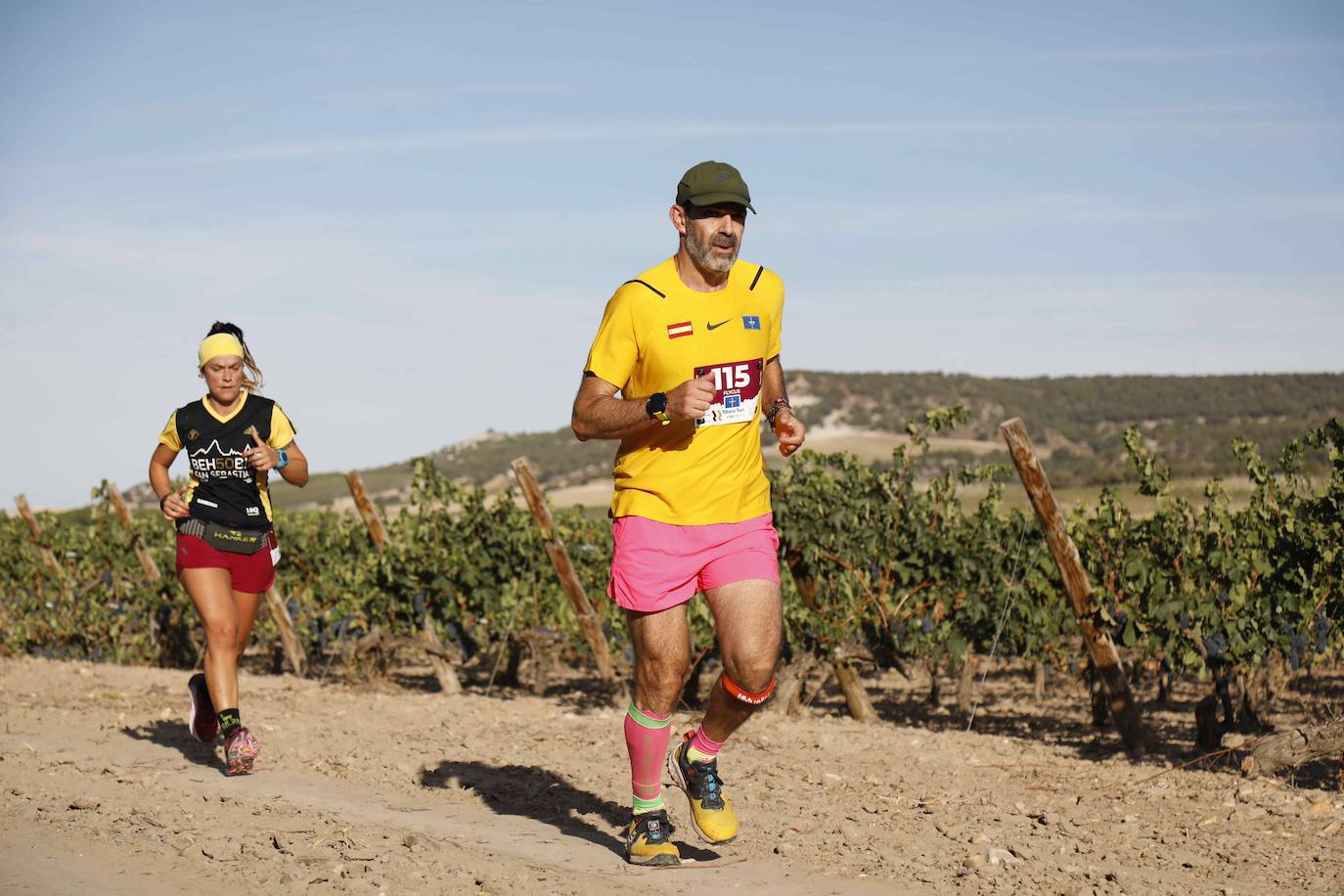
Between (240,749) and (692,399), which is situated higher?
(692,399)

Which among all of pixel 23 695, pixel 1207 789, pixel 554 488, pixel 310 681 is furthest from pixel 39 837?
pixel 554 488

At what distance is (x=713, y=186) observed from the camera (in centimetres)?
420

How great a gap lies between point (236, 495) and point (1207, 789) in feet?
13.8

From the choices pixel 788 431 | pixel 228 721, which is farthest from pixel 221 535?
pixel 788 431

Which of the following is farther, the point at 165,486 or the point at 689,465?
the point at 165,486

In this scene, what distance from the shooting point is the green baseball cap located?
419 cm

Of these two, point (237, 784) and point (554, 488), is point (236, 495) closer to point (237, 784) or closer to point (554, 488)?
point (237, 784)

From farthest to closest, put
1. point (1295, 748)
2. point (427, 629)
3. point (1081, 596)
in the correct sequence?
point (427, 629) → point (1081, 596) → point (1295, 748)

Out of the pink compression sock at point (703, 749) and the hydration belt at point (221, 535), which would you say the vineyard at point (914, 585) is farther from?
the pink compression sock at point (703, 749)

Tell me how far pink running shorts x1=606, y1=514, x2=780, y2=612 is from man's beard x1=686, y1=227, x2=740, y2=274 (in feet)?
2.61

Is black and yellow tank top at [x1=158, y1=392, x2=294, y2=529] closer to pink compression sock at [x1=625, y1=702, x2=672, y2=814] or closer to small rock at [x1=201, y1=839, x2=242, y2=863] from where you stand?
small rock at [x1=201, y1=839, x2=242, y2=863]

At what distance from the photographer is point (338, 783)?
19.4 ft

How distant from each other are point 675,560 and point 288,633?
7.25 metres

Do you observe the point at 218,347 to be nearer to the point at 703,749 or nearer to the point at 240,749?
the point at 240,749
